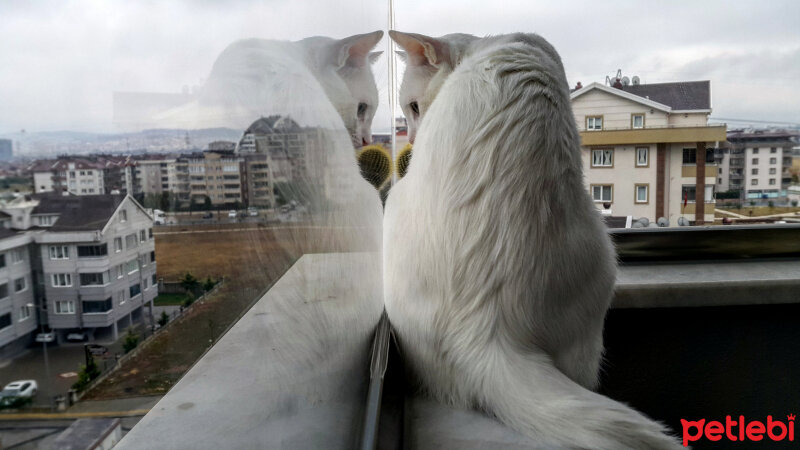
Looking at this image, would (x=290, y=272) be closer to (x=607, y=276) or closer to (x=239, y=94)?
(x=239, y=94)

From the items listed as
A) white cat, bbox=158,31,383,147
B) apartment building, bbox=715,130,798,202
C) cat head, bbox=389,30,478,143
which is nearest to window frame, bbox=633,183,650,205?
apartment building, bbox=715,130,798,202

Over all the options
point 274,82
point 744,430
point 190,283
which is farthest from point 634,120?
point 190,283

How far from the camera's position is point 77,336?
0.13m

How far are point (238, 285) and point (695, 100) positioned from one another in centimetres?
177

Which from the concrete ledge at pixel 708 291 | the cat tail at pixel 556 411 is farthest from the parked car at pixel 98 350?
the concrete ledge at pixel 708 291

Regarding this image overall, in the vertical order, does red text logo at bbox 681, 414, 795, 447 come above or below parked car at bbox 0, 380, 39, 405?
below

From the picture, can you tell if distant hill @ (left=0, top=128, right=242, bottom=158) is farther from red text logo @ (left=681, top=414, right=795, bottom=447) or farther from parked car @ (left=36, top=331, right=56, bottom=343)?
red text logo @ (left=681, top=414, right=795, bottom=447)

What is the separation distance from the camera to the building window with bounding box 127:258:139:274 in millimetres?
163

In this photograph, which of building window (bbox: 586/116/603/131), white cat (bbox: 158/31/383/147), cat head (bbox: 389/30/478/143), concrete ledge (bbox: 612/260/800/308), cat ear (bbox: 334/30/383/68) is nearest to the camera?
white cat (bbox: 158/31/383/147)

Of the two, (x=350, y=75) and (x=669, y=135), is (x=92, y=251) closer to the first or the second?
(x=350, y=75)

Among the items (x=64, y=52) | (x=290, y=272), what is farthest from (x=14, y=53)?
(x=290, y=272)

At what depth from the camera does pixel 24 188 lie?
0.37ft

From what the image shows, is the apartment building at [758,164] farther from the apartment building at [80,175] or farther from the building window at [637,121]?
the apartment building at [80,175]

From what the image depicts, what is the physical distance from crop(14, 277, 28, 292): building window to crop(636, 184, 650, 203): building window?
5.97 feet
